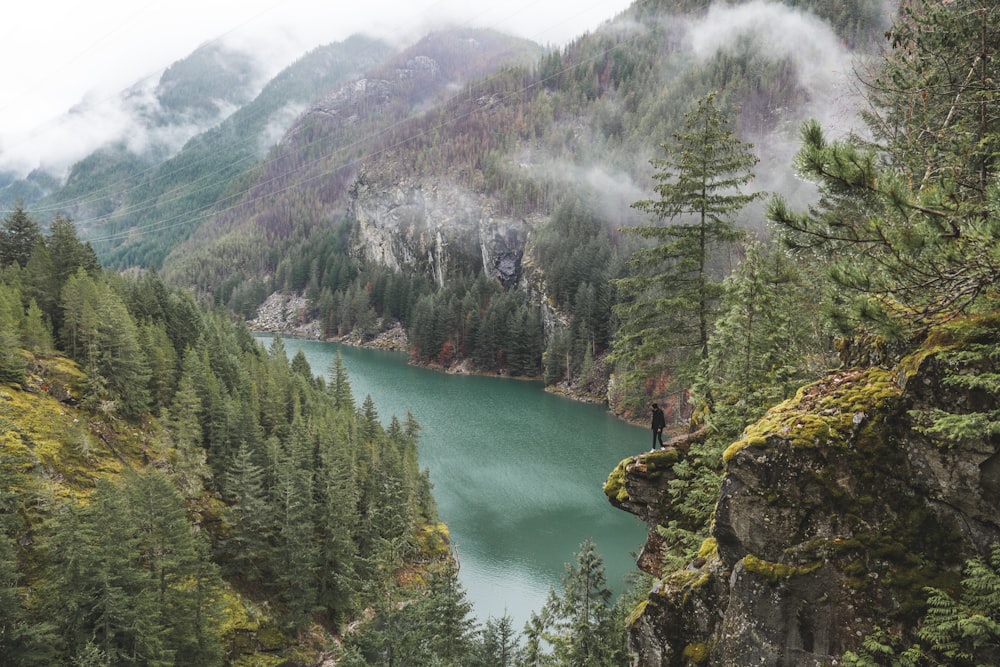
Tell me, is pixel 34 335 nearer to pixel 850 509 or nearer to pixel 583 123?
pixel 850 509

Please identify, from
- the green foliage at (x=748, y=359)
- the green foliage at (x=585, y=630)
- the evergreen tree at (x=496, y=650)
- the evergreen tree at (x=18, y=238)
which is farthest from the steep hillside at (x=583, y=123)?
the green foliage at (x=585, y=630)

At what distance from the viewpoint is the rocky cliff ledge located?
223 inches

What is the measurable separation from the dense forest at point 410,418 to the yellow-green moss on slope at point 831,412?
0.53m

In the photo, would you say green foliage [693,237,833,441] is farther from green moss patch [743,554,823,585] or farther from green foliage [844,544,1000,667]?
green foliage [844,544,1000,667]

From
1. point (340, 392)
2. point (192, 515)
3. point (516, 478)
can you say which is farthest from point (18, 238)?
point (516, 478)

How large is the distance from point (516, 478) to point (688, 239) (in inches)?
1418

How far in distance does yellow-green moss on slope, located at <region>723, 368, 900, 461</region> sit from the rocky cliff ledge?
16 mm

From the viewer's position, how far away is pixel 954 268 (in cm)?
481

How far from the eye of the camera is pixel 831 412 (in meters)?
6.79

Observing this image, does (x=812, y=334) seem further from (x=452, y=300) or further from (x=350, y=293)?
(x=350, y=293)

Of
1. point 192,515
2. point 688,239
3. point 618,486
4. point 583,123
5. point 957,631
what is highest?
point 583,123

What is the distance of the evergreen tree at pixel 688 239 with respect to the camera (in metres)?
13.3

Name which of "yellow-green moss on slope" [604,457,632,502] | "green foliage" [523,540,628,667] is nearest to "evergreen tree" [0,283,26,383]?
"green foliage" [523,540,628,667]

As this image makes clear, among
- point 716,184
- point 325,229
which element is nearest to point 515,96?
point 325,229
